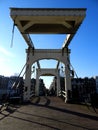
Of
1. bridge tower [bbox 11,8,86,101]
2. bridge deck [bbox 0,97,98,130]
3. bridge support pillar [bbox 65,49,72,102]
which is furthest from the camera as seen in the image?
bridge support pillar [bbox 65,49,72,102]

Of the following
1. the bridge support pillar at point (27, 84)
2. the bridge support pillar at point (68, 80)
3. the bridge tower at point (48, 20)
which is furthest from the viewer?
the bridge support pillar at point (27, 84)

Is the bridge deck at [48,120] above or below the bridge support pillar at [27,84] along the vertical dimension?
below

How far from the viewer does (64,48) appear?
48.6ft

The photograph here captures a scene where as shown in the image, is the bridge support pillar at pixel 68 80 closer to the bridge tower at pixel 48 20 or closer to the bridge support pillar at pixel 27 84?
the bridge tower at pixel 48 20

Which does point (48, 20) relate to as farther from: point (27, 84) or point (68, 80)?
point (27, 84)

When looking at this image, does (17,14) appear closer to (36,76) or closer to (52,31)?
(52,31)

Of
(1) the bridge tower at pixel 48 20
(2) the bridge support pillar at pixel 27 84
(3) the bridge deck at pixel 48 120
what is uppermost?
(1) the bridge tower at pixel 48 20

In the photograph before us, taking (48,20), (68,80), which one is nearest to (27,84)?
(68,80)

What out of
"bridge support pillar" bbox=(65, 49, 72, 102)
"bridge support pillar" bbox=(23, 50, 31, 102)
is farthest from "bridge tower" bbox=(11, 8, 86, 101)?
"bridge support pillar" bbox=(23, 50, 31, 102)

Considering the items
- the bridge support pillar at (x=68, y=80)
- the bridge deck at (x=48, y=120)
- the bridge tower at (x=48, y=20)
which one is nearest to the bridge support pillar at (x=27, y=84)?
the bridge support pillar at (x=68, y=80)

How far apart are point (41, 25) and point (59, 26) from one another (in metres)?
1.19

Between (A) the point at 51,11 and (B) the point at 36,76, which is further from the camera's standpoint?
(B) the point at 36,76

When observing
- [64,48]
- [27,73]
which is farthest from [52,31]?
[27,73]

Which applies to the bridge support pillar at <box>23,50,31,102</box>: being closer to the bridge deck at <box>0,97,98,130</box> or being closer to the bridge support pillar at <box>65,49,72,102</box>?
the bridge support pillar at <box>65,49,72,102</box>
